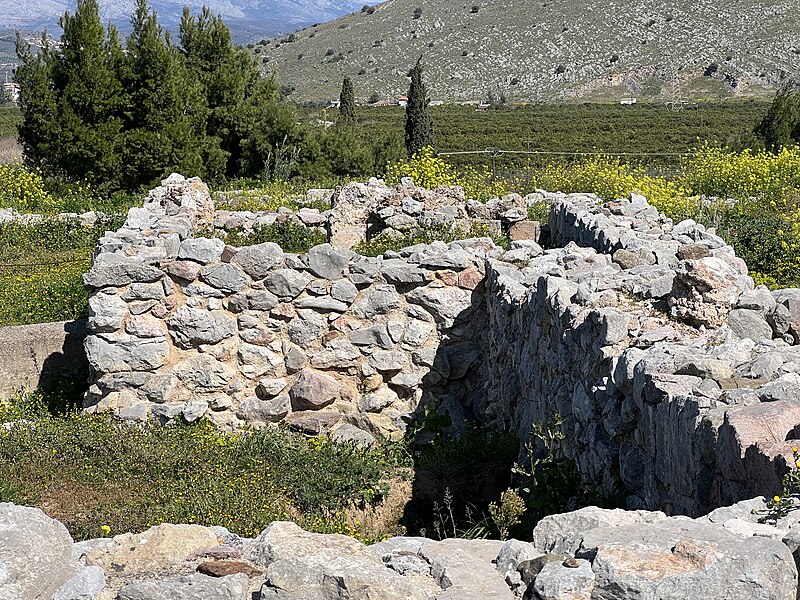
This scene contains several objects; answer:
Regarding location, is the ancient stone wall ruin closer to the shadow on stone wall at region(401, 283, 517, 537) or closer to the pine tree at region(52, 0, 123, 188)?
the shadow on stone wall at region(401, 283, 517, 537)

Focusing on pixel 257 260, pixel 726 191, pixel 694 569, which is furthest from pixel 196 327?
pixel 726 191

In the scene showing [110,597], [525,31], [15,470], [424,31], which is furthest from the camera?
[424,31]

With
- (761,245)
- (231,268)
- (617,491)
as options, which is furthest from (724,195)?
(617,491)

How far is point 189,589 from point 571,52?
78990 mm

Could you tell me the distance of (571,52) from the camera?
252 feet

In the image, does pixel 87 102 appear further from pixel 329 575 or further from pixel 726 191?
pixel 329 575

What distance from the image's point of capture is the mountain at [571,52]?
7062 centimetres

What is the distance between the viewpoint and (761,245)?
1094 centimetres

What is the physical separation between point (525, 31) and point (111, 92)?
67487mm

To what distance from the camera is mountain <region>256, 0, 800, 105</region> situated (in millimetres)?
70625

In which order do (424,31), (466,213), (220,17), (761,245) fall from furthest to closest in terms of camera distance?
(424,31), (220,17), (466,213), (761,245)

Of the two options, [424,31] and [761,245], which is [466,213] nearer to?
[761,245]

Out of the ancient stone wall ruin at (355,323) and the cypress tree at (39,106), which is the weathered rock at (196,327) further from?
the cypress tree at (39,106)

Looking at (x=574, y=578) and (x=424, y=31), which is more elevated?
(x=424, y=31)
